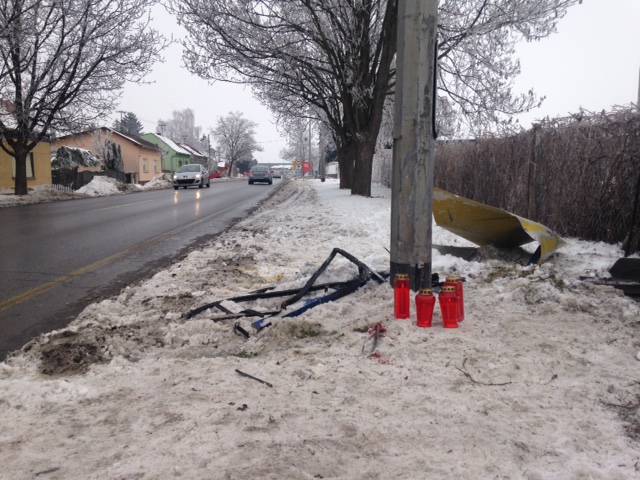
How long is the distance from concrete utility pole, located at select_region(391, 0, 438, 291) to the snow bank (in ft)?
88.6

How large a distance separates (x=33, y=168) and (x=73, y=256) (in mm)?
26647

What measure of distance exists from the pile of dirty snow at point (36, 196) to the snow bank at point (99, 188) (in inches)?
52.6

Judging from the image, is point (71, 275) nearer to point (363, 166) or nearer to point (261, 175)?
point (363, 166)

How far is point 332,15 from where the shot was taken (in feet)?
47.8

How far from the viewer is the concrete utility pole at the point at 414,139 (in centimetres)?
444

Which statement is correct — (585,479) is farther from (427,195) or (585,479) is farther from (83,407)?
(427,195)

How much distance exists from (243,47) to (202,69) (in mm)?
2041

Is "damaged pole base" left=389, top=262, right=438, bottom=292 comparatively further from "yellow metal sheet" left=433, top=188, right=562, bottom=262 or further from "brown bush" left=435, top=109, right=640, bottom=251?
"brown bush" left=435, top=109, right=640, bottom=251

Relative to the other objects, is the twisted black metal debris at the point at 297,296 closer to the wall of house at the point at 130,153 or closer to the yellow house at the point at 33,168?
the yellow house at the point at 33,168

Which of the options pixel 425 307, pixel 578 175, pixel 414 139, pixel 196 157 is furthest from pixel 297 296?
pixel 196 157

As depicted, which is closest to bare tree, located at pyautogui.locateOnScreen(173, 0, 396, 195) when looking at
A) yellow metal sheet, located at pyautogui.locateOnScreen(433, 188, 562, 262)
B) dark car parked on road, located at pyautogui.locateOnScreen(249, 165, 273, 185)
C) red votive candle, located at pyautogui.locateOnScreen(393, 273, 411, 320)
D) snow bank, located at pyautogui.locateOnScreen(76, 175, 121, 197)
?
yellow metal sheet, located at pyautogui.locateOnScreen(433, 188, 562, 262)

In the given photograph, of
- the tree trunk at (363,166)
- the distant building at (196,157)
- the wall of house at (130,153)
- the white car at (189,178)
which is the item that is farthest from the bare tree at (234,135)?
the tree trunk at (363,166)

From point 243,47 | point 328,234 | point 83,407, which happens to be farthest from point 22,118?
point 83,407

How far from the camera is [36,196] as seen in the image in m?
23.2
